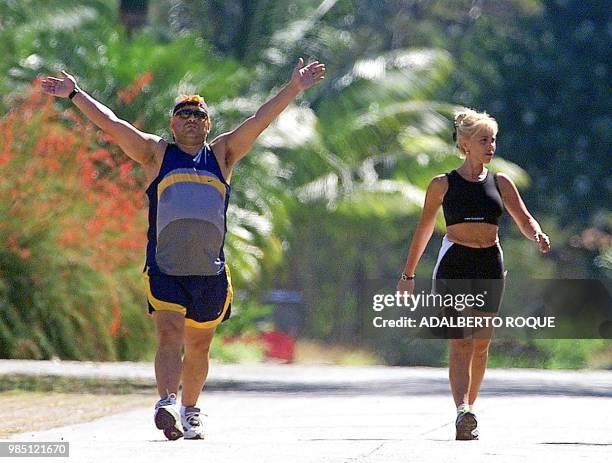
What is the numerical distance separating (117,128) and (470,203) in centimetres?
192

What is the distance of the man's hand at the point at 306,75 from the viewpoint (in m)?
8.74

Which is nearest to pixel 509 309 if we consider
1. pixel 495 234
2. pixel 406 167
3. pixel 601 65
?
pixel 406 167

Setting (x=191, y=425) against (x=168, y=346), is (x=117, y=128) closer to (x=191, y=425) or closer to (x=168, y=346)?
(x=168, y=346)

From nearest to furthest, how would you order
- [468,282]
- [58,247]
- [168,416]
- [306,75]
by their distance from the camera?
1. [168,416]
2. [306,75]
3. [468,282]
4. [58,247]

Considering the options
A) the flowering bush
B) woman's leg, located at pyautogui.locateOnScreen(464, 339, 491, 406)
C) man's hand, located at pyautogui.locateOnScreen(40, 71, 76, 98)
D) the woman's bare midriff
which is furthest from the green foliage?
the woman's bare midriff

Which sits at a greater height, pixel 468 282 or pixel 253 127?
pixel 253 127

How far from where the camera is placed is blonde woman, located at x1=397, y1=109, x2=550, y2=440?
9133 mm

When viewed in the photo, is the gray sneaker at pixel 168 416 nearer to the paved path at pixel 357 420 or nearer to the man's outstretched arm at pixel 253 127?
the paved path at pixel 357 420

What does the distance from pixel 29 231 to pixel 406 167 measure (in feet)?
50.2

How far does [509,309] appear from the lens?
34344mm

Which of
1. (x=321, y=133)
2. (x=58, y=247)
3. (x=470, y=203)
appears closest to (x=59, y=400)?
(x=470, y=203)

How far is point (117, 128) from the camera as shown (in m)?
8.64

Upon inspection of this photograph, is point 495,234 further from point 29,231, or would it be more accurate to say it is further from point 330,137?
point 330,137

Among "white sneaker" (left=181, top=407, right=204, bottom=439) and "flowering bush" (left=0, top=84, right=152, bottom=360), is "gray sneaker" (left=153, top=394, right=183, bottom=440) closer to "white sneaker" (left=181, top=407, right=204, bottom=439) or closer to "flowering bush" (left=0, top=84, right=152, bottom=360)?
"white sneaker" (left=181, top=407, right=204, bottom=439)
